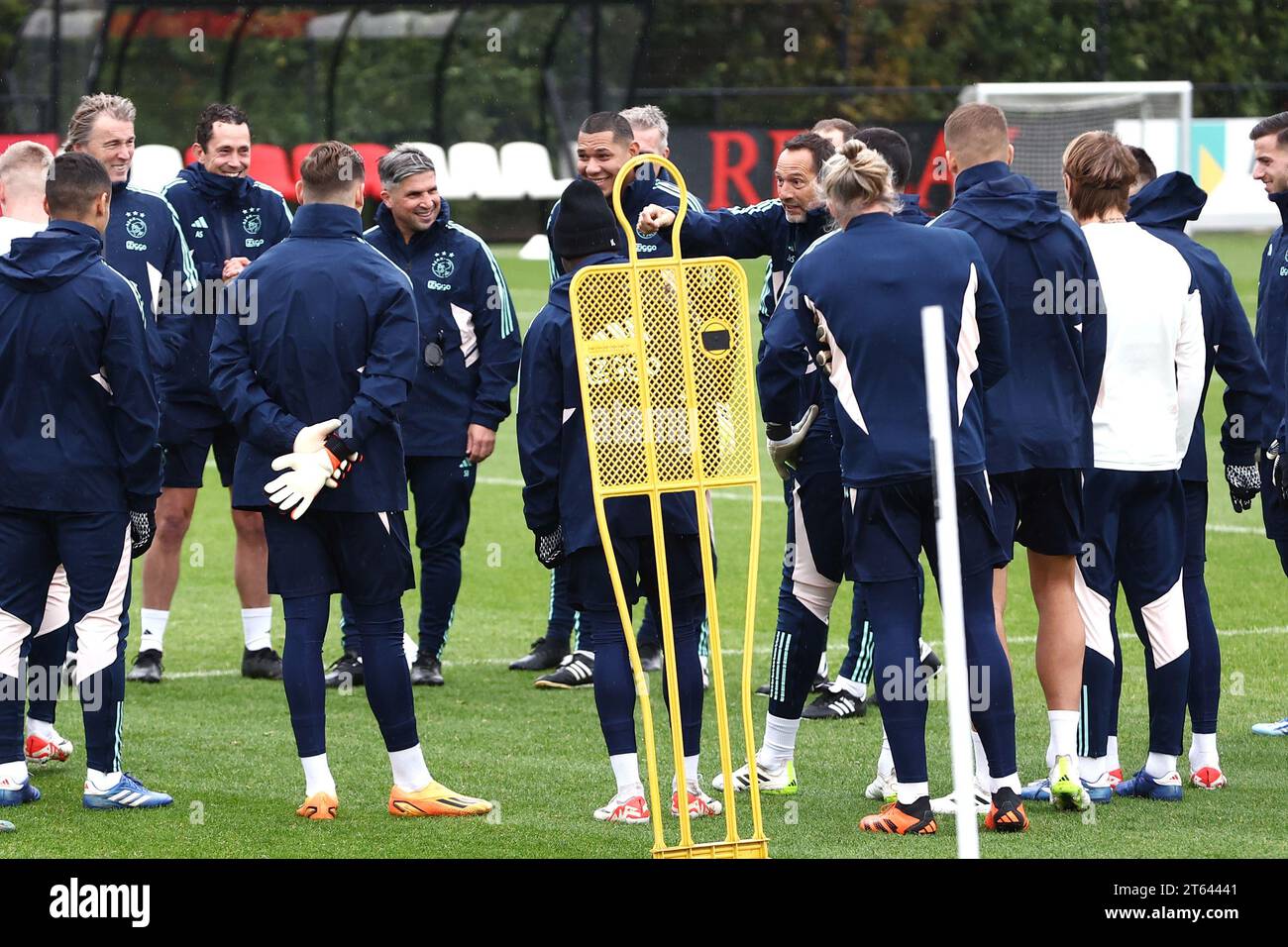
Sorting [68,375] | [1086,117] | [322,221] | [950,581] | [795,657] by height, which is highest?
[1086,117]

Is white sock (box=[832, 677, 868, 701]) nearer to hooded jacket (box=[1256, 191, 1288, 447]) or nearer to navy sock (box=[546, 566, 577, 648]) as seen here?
navy sock (box=[546, 566, 577, 648])

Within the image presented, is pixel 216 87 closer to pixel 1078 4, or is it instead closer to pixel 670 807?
pixel 1078 4

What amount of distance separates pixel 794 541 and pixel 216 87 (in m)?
26.7

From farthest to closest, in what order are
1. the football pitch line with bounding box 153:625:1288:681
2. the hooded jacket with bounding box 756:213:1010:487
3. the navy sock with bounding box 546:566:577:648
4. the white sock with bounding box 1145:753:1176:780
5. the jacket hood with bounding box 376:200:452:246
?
the navy sock with bounding box 546:566:577:648, the football pitch line with bounding box 153:625:1288:681, the jacket hood with bounding box 376:200:452:246, the white sock with bounding box 1145:753:1176:780, the hooded jacket with bounding box 756:213:1010:487

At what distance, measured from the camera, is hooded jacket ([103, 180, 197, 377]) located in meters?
8.09

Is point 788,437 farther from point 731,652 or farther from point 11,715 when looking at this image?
point 731,652

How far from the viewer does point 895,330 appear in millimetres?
5824

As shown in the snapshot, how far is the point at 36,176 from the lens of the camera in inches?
263

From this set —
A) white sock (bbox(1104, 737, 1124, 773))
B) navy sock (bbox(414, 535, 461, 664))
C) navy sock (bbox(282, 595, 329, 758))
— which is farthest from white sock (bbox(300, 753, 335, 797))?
white sock (bbox(1104, 737, 1124, 773))

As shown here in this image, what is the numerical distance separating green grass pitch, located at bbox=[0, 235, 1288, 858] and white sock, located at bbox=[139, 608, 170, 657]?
17cm

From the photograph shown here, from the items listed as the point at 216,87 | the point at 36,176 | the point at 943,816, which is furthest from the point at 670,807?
the point at 216,87

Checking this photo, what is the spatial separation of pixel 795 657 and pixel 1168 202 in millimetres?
1976

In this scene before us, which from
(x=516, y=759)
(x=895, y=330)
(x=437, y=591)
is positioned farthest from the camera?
(x=437, y=591)

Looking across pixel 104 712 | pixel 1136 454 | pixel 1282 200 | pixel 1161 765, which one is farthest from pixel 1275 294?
pixel 104 712
